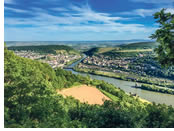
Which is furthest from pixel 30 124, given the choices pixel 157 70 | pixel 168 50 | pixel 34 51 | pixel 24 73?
pixel 34 51

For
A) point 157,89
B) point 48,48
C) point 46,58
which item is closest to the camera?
point 157,89

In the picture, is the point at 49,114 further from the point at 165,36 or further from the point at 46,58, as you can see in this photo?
the point at 46,58

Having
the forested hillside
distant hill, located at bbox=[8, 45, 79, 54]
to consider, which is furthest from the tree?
distant hill, located at bbox=[8, 45, 79, 54]

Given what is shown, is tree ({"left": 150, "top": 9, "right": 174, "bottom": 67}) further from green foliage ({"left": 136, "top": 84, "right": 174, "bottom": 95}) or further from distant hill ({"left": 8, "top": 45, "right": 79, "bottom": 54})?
distant hill ({"left": 8, "top": 45, "right": 79, "bottom": 54})

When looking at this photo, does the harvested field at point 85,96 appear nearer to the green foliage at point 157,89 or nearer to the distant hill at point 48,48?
the green foliage at point 157,89

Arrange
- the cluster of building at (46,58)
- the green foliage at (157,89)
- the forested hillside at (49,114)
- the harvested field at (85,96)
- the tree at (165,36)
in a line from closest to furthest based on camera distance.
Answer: the forested hillside at (49,114), the tree at (165,36), the harvested field at (85,96), the green foliage at (157,89), the cluster of building at (46,58)

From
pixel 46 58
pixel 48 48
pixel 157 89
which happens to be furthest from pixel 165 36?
pixel 48 48

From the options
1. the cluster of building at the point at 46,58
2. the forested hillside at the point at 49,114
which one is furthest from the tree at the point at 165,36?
the cluster of building at the point at 46,58

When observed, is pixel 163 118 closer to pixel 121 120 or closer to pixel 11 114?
pixel 121 120

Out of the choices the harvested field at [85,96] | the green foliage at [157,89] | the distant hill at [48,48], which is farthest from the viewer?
the distant hill at [48,48]
